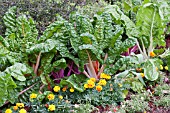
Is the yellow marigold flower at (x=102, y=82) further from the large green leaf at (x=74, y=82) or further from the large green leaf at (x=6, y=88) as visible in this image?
the large green leaf at (x=6, y=88)

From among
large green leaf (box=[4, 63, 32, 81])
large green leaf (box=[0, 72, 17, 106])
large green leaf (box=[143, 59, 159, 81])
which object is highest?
large green leaf (box=[4, 63, 32, 81])

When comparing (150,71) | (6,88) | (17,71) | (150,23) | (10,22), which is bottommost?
(150,71)

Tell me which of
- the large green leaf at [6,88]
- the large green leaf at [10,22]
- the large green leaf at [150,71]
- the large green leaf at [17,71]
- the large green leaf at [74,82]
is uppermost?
the large green leaf at [10,22]

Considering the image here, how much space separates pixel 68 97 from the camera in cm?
→ 324

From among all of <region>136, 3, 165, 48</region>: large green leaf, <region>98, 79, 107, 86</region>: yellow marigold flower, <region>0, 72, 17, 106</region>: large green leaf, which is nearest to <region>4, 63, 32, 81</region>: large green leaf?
<region>0, 72, 17, 106</region>: large green leaf

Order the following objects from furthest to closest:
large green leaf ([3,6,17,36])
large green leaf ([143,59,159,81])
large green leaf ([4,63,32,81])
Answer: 1. large green leaf ([3,6,17,36])
2. large green leaf ([143,59,159,81])
3. large green leaf ([4,63,32,81])

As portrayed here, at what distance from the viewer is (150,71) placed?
3590 millimetres

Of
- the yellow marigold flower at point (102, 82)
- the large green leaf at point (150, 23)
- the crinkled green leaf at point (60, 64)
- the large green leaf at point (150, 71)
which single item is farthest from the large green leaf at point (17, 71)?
the large green leaf at point (150, 23)

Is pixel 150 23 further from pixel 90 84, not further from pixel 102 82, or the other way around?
pixel 90 84

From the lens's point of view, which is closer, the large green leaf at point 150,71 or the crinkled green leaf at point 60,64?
the crinkled green leaf at point 60,64

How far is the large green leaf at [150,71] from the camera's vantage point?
356 centimetres

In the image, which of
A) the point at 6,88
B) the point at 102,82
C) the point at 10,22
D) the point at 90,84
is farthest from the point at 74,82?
the point at 10,22

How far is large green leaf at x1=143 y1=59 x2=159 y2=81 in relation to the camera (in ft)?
11.7

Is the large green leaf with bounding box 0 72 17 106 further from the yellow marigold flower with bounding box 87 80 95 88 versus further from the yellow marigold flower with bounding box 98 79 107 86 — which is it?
the yellow marigold flower with bounding box 98 79 107 86
